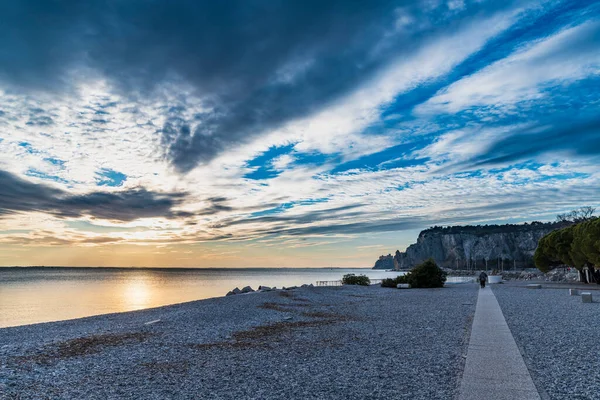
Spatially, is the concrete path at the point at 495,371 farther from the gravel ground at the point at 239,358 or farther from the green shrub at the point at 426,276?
the green shrub at the point at 426,276

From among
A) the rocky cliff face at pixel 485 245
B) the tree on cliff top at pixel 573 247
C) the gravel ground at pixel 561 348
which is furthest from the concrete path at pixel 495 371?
the rocky cliff face at pixel 485 245

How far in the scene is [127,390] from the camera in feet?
20.8

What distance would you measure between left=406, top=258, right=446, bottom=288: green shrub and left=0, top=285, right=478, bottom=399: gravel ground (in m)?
21.4

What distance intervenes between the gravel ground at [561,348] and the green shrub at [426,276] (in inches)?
744

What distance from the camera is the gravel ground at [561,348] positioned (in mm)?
6332

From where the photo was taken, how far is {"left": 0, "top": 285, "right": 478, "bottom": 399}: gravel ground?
630cm

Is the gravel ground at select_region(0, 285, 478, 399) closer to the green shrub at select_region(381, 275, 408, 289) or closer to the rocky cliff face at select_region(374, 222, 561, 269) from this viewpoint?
the green shrub at select_region(381, 275, 408, 289)

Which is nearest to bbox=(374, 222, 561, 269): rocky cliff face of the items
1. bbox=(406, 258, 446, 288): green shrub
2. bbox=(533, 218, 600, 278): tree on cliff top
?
bbox=(533, 218, 600, 278): tree on cliff top

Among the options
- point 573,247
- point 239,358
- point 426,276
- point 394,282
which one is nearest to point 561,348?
point 239,358

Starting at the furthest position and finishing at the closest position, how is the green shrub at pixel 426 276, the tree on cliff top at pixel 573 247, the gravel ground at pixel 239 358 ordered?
the green shrub at pixel 426 276 → the tree on cliff top at pixel 573 247 → the gravel ground at pixel 239 358

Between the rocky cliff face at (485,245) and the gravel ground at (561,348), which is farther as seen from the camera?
the rocky cliff face at (485,245)

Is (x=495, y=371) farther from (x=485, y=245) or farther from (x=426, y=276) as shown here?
(x=485, y=245)

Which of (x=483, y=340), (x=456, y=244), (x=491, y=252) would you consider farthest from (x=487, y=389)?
(x=456, y=244)

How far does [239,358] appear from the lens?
8.48m
